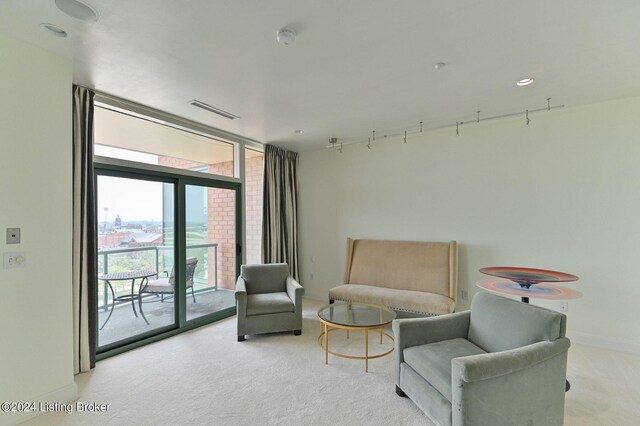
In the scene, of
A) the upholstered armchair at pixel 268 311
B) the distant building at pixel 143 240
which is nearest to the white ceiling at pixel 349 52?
the distant building at pixel 143 240

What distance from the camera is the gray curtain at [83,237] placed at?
2805mm

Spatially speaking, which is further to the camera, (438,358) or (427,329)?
(427,329)

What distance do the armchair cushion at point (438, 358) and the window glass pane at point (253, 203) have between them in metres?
3.45

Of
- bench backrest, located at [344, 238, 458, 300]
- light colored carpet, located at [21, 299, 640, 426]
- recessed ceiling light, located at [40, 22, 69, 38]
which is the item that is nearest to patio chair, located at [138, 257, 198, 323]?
light colored carpet, located at [21, 299, 640, 426]

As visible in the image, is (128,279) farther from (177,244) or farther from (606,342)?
(606,342)

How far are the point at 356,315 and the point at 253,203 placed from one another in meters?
2.86

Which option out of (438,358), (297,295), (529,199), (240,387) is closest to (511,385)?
(438,358)

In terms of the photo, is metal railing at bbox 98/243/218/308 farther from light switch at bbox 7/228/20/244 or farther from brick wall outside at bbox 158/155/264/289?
light switch at bbox 7/228/20/244

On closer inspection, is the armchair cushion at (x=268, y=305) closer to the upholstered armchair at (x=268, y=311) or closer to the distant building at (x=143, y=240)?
the upholstered armchair at (x=268, y=311)

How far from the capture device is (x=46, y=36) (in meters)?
2.14

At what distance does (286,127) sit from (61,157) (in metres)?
2.54

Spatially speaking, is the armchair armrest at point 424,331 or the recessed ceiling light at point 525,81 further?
the recessed ceiling light at point 525,81

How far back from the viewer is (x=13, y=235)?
2209 millimetres

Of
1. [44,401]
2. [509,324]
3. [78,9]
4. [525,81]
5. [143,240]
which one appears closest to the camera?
[78,9]
